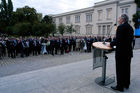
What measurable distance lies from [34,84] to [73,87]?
52.1 inches

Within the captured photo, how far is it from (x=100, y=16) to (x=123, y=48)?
41174mm

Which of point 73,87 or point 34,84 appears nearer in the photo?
point 73,87

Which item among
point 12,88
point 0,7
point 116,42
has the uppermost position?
point 0,7

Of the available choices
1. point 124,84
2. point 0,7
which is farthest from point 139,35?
point 0,7

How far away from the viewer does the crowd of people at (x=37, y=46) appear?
10.6m

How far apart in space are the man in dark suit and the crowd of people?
921 centimetres

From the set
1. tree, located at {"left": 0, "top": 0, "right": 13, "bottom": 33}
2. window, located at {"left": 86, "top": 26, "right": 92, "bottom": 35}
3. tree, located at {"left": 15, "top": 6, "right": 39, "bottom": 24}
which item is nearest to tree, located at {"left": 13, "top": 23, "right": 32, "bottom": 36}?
tree, located at {"left": 15, "top": 6, "right": 39, "bottom": 24}

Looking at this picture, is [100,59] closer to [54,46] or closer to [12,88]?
[12,88]

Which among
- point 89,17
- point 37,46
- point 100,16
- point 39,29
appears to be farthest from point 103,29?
point 37,46

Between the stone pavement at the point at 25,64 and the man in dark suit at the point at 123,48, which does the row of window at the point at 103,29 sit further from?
the man in dark suit at the point at 123,48

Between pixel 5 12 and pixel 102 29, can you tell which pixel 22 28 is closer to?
pixel 5 12

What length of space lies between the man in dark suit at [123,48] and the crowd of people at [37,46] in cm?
921

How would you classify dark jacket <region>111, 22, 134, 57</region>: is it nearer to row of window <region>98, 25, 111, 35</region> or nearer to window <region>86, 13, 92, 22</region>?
row of window <region>98, 25, 111, 35</region>

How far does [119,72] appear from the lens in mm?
3229
